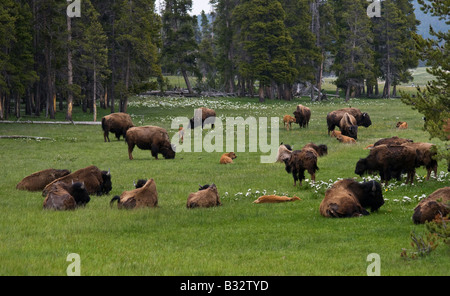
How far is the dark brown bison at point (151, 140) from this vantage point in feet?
93.7

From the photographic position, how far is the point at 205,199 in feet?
51.8

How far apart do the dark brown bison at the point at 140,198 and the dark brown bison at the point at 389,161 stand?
689 centimetres

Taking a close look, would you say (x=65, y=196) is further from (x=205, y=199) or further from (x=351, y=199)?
(x=351, y=199)

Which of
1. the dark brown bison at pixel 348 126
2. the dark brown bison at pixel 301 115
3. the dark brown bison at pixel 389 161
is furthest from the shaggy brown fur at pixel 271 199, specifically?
the dark brown bison at pixel 301 115

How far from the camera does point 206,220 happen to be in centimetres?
1404

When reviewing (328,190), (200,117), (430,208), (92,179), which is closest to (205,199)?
(328,190)

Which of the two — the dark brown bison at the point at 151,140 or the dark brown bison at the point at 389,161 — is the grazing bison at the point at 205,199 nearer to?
the dark brown bison at the point at 389,161

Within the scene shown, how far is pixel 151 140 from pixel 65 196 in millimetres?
13262

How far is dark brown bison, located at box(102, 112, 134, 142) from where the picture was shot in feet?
124

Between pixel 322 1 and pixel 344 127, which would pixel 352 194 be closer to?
pixel 344 127

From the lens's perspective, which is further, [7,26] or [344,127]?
[7,26]

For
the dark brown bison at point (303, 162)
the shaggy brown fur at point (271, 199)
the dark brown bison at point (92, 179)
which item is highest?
the dark brown bison at point (303, 162)
